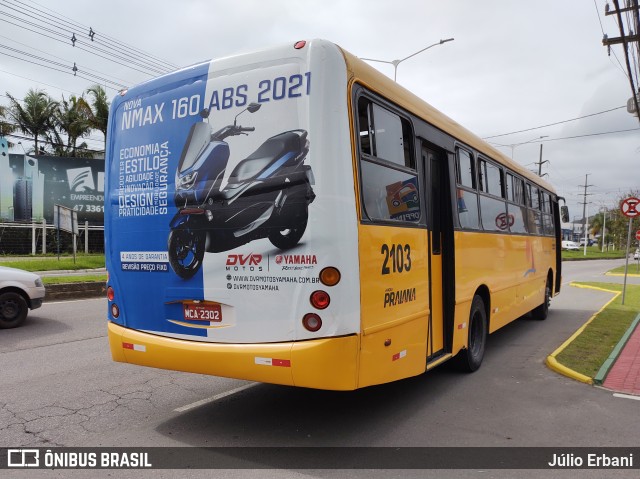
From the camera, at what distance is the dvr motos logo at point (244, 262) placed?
4.16 meters

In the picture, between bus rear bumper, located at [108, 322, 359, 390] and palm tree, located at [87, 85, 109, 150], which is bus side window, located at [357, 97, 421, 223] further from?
palm tree, located at [87, 85, 109, 150]

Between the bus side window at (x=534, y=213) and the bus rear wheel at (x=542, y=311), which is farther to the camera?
the bus rear wheel at (x=542, y=311)

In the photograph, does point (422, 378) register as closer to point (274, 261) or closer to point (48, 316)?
point (274, 261)

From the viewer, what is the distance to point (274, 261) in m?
4.08

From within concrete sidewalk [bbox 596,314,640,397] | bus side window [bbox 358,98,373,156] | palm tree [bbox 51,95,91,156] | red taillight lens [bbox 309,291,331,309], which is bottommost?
concrete sidewalk [bbox 596,314,640,397]

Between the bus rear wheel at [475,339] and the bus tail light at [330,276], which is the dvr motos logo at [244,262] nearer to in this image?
the bus tail light at [330,276]

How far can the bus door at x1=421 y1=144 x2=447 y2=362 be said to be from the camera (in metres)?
5.49

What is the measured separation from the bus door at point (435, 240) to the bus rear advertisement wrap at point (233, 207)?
177cm

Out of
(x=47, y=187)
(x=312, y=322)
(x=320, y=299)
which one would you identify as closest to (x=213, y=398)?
(x=312, y=322)

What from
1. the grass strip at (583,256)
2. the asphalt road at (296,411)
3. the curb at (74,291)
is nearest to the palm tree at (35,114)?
the curb at (74,291)

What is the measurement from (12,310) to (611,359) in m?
9.91

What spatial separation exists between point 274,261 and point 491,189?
4.81 m

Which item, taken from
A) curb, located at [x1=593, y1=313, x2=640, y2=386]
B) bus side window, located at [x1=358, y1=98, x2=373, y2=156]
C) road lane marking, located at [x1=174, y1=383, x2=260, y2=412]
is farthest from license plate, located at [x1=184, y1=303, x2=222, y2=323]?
curb, located at [x1=593, y1=313, x2=640, y2=386]

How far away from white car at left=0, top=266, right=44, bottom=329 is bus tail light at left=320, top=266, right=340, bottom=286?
7672 mm
